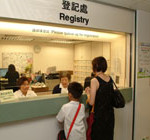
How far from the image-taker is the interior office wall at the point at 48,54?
2779mm

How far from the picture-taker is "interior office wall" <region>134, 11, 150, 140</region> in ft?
8.29

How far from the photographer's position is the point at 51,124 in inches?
73.7

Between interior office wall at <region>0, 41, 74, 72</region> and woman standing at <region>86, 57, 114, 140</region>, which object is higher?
interior office wall at <region>0, 41, 74, 72</region>

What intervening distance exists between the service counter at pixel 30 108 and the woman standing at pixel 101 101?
372 mm

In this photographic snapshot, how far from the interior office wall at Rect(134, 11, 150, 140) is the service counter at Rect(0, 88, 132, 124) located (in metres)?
1.39

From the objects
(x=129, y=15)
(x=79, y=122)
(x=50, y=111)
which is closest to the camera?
(x=79, y=122)

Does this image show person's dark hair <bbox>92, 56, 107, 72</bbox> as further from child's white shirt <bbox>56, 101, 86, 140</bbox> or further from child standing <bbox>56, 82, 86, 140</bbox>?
child's white shirt <bbox>56, 101, 86, 140</bbox>

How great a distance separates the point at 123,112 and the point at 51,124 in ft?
4.22

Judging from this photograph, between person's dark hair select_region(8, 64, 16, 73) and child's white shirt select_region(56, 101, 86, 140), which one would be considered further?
person's dark hair select_region(8, 64, 16, 73)

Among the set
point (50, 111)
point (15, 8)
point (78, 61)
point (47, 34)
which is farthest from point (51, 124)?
point (78, 61)

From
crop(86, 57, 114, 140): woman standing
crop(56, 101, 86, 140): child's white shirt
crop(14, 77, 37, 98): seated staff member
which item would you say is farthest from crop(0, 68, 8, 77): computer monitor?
crop(86, 57, 114, 140): woman standing

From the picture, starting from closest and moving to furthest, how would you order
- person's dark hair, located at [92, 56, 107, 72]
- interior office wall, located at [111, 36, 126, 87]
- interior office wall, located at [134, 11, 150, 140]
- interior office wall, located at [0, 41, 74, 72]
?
1. person's dark hair, located at [92, 56, 107, 72]
2. interior office wall, located at [134, 11, 150, 140]
3. interior office wall, located at [111, 36, 126, 87]
4. interior office wall, located at [0, 41, 74, 72]

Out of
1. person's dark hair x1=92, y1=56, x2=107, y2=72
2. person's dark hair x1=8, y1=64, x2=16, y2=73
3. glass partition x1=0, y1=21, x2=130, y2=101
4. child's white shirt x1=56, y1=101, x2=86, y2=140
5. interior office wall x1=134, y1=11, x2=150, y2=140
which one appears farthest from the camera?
interior office wall x1=134, y1=11, x2=150, y2=140

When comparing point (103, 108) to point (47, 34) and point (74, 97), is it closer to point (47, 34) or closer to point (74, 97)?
point (74, 97)
